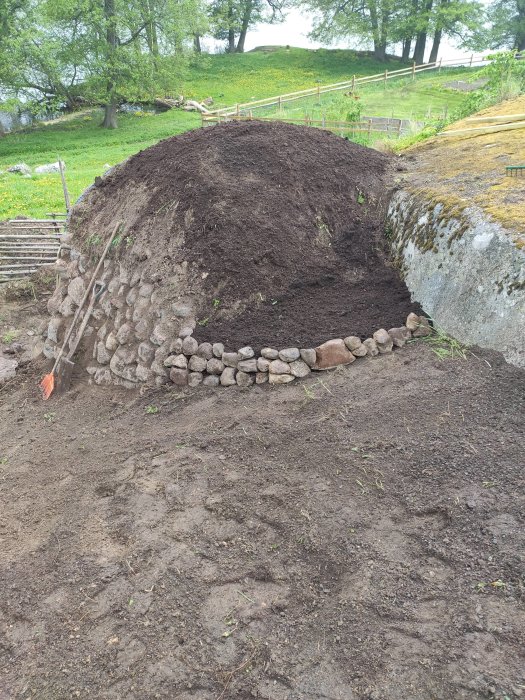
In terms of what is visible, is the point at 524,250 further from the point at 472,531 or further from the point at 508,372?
the point at 472,531

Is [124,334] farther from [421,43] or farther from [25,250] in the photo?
[421,43]

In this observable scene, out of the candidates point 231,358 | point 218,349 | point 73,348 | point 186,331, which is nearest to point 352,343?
point 231,358

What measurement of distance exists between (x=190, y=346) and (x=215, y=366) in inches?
14.0

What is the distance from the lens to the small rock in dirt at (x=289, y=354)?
4.92m

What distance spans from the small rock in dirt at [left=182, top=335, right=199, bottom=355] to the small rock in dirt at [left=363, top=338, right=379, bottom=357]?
1713 millimetres

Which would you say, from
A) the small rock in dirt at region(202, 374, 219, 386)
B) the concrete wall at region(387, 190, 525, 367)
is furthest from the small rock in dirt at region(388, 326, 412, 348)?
the small rock in dirt at region(202, 374, 219, 386)

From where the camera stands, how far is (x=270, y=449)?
422cm

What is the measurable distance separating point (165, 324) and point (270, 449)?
2.08 meters

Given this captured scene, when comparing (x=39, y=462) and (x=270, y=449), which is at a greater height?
(x=270, y=449)

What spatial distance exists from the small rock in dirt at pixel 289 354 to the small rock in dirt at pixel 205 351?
2.46ft

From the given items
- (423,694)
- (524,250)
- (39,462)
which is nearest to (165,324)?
(39,462)

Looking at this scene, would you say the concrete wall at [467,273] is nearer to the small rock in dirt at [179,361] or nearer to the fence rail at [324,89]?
the small rock in dirt at [179,361]

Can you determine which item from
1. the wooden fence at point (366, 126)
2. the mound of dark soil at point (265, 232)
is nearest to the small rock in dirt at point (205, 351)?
the mound of dark soil at point (265, 232)

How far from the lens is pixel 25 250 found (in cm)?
1015
